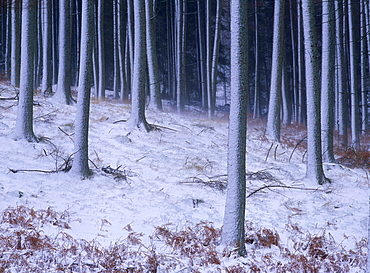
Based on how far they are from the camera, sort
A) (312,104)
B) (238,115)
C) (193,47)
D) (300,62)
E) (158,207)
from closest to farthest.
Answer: (238,115) < (158,207) < (312,104) < (300,62) < (193,47)

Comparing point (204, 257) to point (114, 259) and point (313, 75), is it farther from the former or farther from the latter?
point (313, 75)

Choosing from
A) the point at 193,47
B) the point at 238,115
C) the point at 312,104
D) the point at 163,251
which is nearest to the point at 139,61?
the point at 312,104

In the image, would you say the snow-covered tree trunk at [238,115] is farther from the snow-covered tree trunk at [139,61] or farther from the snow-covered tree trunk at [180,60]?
the snow-covered tree trunk at [180,60]

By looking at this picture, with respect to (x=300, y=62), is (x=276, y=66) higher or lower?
lower

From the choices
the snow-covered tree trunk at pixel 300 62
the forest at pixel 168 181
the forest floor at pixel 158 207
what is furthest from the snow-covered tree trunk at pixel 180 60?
the forest floor at pixel 158 207

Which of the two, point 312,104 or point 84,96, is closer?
point 84,96

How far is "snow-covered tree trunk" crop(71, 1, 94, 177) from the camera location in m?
7.81

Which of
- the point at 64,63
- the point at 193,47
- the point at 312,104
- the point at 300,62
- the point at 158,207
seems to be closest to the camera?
the point at 158,207

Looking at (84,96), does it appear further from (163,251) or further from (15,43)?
(15,43)

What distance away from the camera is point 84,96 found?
308 inches

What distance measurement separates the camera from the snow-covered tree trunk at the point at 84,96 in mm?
7809

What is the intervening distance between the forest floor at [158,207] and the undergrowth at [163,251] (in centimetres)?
2

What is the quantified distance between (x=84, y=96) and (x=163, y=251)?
4522mm

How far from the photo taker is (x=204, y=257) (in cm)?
498
